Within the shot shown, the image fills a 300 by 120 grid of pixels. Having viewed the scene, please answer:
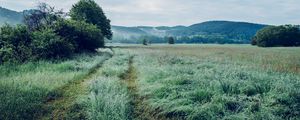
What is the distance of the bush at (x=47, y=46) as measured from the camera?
2102 cm

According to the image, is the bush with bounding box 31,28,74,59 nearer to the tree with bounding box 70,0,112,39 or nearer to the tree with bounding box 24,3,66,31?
the tree with bounding box 24,3,66,31

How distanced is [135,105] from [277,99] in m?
3.91

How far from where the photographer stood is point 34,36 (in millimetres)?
21922

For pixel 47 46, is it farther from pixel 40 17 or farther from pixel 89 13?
pixel 89 13

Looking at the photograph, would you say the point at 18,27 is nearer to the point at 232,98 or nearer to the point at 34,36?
the point at 34,36

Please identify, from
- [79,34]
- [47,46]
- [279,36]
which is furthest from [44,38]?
[279,36]

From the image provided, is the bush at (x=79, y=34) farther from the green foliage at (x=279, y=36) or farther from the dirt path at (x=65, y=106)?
the green foliage at (x=279, y=36)

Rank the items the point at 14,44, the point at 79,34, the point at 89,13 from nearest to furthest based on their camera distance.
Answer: the point at 14,44 < the point at 79,34 < the point at 89,13

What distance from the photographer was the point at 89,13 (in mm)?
53125

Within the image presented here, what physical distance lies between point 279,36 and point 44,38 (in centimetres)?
7191

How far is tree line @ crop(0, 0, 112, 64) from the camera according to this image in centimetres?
1986

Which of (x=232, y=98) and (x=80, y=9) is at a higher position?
(x=80, y=9)

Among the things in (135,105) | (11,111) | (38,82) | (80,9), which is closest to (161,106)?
(135,105)

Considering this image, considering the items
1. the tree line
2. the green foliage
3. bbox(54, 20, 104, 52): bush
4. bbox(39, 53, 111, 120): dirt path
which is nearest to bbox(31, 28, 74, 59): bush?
the tree line
